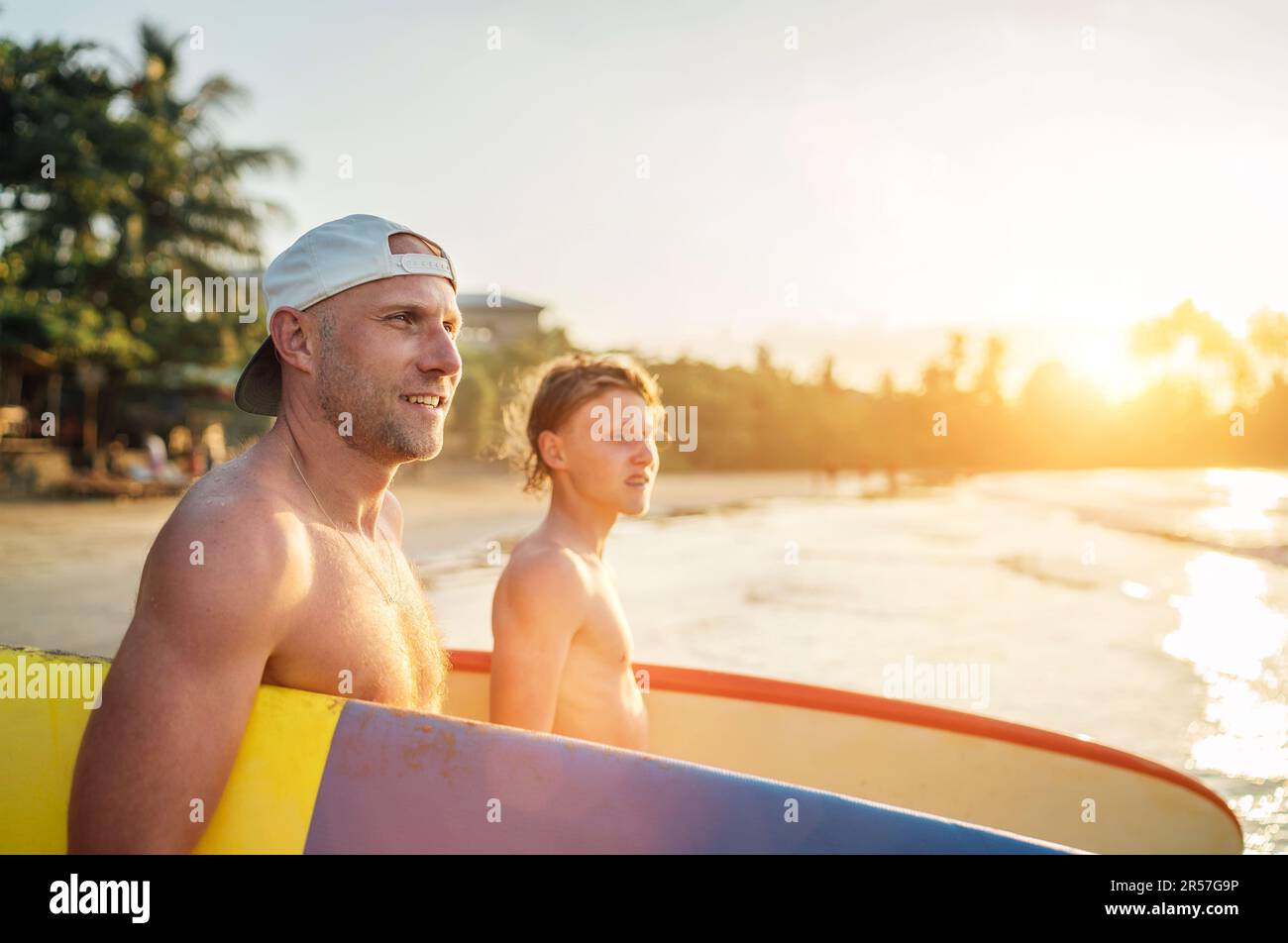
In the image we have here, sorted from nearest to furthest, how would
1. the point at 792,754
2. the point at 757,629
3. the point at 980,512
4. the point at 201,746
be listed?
the point at 201,746, the point at 792,754, the point at 757,629, the point at 980,512

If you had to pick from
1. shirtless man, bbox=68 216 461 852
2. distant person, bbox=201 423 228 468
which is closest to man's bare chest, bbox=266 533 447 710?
shirtless man, bbox=68 216 461 852

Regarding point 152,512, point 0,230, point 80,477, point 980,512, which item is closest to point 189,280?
point 0,230

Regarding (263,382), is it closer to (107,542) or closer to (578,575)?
(578,575)

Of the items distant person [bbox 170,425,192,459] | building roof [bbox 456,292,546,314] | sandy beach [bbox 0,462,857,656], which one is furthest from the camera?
building roof [bbox 456,292,546,314]

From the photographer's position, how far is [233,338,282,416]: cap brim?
1775 millimetres

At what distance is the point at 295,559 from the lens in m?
1.44

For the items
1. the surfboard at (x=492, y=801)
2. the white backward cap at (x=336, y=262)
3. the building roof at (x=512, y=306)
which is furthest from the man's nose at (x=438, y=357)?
the building roof at (x=512, y=306)

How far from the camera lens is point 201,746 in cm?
133

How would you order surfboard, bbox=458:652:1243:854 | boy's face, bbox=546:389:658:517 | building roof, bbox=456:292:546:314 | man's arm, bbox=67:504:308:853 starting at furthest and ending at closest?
building roof, bbox=456:292:546:314 < surfboard, bbox=458:652:1243:854 < boy's face, bbox=546:389:658:517 < man's arm, bbox=67:504:308:853

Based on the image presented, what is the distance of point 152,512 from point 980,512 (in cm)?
2092

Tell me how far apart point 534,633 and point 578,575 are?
0.18m

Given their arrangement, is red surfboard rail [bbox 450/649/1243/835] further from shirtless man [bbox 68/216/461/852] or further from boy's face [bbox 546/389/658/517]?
shirtless man [bbox 68/216/461/852]

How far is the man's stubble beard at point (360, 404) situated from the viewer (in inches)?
64.1
